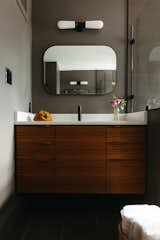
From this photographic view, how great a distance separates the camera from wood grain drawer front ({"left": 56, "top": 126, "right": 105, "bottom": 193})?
258 centimetres

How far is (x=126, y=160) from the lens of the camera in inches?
101

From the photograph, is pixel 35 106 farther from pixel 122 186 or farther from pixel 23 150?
pixel 122 186

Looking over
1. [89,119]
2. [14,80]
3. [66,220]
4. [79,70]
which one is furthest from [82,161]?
[79,70]

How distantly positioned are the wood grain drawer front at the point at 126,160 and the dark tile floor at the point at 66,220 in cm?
28

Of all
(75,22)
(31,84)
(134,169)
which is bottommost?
(134,169)

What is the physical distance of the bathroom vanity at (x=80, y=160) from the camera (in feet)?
8.43

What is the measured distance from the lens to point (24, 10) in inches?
113

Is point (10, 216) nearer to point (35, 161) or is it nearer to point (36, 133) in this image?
point (35, 161)

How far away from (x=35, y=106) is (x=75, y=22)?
1057 millimetres

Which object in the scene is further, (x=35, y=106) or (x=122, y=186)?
(x=35, y=106)

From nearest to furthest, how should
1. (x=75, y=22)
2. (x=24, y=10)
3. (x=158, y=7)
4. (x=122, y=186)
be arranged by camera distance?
(x=158, y=7), (x=122, y=186), (x=24, y=10), (x=75, y=22)

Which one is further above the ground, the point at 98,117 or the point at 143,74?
the point at 143,74

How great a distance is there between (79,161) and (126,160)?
43cm

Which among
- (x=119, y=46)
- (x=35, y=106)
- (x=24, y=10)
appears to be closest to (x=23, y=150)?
(x=35, y=106)
